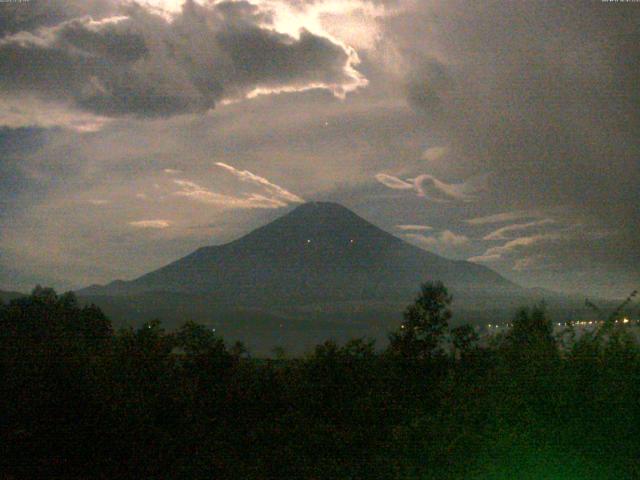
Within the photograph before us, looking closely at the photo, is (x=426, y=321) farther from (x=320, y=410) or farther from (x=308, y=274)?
(x=308, y=274)

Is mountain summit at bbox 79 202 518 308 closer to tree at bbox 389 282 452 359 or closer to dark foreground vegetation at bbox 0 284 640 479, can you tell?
tree at bbox 389 282 452 359

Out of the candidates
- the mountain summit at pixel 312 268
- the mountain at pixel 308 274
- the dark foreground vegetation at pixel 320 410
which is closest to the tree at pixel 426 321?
the dark foreground vegetation at pixel 320 410

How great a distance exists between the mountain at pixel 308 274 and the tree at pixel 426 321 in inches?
2190

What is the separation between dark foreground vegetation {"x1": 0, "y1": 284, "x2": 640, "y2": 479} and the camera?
536 centimetres

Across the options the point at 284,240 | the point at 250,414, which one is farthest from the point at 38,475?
the point at 284,240

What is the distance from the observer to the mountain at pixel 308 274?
9638 centimetres

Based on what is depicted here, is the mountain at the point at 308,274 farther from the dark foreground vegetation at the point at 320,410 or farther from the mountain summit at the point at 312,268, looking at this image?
the dark foreground vegetation at the point at 320,410

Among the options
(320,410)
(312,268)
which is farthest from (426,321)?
(312,268)

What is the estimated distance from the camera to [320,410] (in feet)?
27.2

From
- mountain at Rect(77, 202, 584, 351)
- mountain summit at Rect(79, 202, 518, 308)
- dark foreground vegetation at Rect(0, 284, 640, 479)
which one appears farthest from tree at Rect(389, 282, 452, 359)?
mountain summit at Rect(79, 202, 518, 308)

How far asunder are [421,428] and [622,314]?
89.9 inches

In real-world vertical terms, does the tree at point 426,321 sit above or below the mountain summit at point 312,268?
below

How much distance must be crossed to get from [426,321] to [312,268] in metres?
126

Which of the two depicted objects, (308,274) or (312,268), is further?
(312,268)
